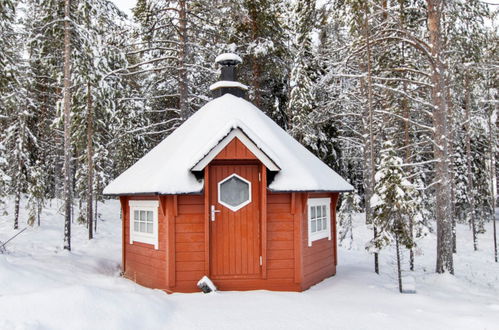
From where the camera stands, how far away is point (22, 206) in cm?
2300

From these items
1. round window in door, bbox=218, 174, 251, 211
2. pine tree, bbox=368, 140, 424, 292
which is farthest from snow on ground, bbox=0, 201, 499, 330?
round window in door, bbox=218, 174, 251, 211

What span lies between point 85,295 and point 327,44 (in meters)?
16.6

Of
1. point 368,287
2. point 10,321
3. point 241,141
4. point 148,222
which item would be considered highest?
point 241,141

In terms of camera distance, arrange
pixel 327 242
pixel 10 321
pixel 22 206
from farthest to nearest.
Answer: pixel 22 206 → pixel 327 242 → pixel 10 321

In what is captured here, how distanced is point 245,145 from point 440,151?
612cm

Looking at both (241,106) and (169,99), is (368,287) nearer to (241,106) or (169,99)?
(241,106)

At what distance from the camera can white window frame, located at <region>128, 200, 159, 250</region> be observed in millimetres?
9133

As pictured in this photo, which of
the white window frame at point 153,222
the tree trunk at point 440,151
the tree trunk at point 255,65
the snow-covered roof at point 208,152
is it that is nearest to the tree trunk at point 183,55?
the snow-covered roof at point 208,152

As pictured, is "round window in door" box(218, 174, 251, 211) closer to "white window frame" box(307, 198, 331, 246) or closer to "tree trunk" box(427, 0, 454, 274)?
"white window frame" box(307, 198, 331, 246)

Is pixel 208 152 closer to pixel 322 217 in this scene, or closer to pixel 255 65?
pixel 322 217

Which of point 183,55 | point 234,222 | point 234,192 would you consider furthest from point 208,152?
point 183,55

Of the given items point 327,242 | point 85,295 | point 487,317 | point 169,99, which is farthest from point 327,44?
point 85,295

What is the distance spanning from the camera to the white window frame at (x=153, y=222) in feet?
30.0

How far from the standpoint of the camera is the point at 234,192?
8.91 meters
